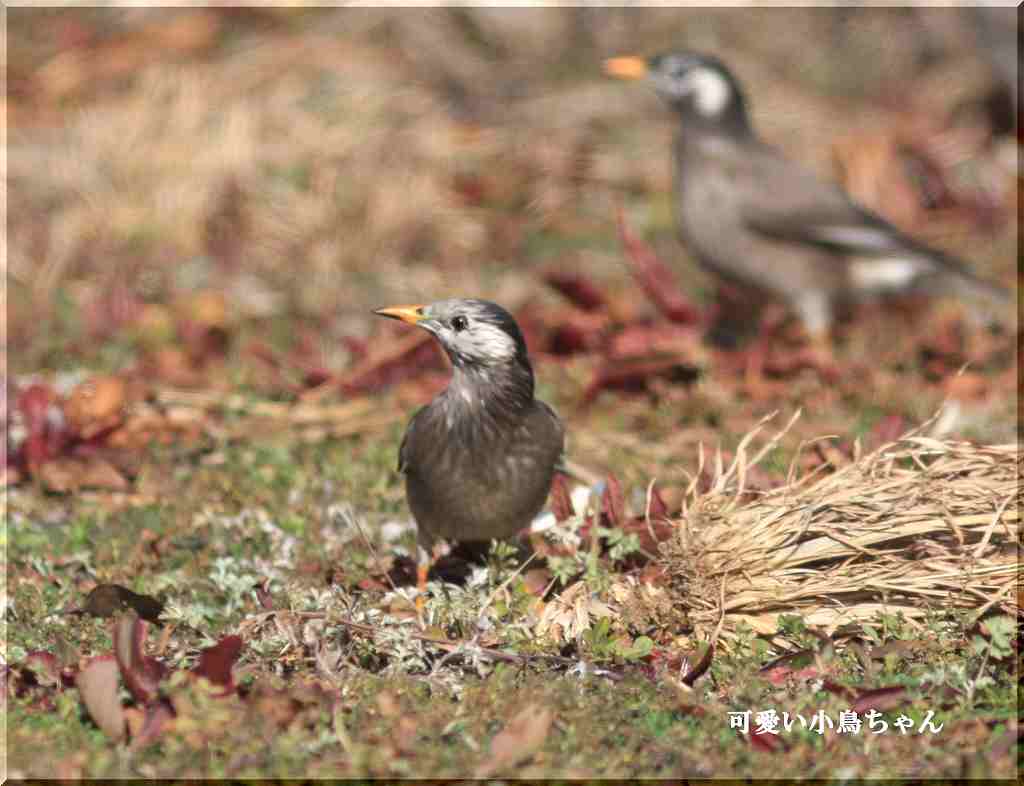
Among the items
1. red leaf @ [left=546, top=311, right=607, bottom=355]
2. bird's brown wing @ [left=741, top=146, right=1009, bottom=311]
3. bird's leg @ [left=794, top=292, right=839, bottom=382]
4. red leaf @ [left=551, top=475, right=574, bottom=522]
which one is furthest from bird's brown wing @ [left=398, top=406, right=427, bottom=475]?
bird's brown wing @ [left=741, top=146, right=1009, bottom=311]

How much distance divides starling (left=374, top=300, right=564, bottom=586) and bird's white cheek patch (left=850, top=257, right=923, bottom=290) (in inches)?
160

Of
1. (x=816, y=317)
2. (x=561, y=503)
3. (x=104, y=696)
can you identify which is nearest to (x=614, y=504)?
(x=561, y=503)

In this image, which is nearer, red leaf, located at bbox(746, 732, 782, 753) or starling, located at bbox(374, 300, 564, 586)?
red leaf, located at bbox(746, 732, 782, 753)

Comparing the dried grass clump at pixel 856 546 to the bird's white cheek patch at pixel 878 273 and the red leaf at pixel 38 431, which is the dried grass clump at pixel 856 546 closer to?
the red leaf at pixel 38 431

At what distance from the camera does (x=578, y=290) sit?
721cm

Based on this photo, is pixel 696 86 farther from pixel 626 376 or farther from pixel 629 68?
pixel 626 376

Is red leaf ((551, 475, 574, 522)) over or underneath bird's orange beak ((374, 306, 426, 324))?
underneath

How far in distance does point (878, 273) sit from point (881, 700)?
5042 mm

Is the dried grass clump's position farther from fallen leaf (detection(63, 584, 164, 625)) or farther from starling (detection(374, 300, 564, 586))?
fallen leaf (detection(63, 584, 164, 625))

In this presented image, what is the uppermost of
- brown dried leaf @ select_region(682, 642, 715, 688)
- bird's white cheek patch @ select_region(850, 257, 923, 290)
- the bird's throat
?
the bird's throat

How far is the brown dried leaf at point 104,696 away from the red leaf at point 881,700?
184cm

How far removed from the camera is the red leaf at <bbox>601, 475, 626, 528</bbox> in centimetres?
452

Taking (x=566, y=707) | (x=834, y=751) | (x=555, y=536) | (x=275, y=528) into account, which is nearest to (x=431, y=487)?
(x=555, y=536)

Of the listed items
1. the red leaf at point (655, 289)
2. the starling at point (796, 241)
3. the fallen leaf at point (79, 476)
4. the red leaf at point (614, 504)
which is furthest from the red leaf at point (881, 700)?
the starling at point (796, 241)
